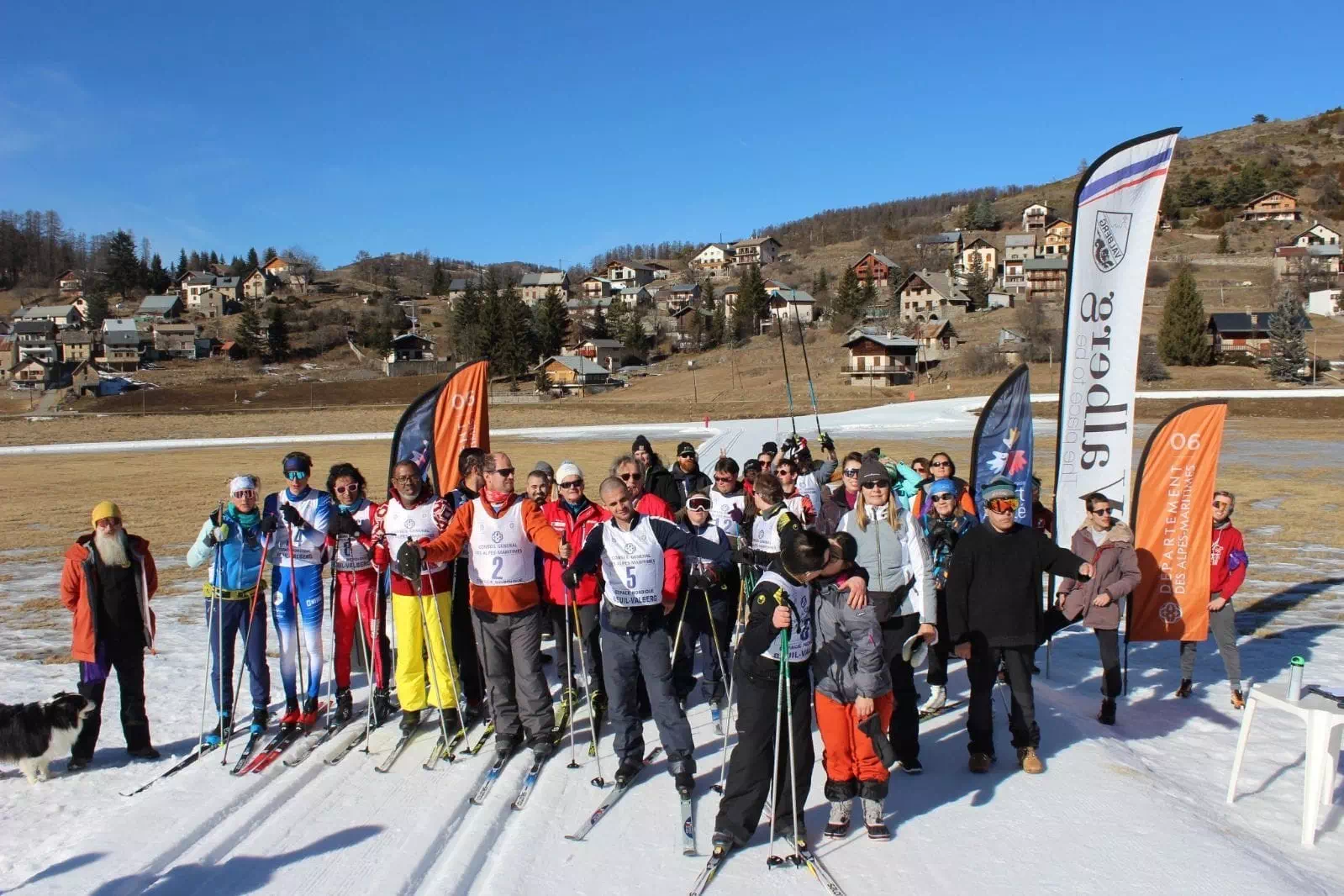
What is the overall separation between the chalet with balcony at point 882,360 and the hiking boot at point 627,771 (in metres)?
71.0

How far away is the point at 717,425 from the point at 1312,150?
169989 mm

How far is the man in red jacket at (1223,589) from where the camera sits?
7.65 m

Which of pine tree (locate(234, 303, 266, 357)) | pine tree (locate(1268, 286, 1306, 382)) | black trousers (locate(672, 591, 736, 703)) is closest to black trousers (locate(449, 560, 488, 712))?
black trousers (locate(672, 591, 736, 703))

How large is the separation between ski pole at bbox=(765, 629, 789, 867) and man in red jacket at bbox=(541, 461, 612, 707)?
6.96 feet

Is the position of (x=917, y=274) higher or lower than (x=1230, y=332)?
higher

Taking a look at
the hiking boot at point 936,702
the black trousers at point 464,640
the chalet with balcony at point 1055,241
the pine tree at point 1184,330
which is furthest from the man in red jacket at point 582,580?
the chalet with balcony at point 1055,241

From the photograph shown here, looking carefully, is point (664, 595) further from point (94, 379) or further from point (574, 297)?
point (574, 297)

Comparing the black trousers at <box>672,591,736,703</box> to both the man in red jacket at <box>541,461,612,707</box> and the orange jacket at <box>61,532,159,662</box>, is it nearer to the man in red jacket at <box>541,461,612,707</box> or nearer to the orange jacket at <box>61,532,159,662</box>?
the man in red jacket at <box>541,461,612,707</box>

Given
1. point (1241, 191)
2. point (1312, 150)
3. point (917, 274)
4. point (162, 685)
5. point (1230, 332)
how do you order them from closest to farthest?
point (162, 685) < point (1230, 332) < point (917, 274) < point (1241, 191) < point (1312, 150)

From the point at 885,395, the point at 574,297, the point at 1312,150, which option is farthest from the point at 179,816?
the point at 1312,150

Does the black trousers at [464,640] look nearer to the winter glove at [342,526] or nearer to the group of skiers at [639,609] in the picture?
the group of skiers at [639,609]

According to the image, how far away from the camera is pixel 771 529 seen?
677cm

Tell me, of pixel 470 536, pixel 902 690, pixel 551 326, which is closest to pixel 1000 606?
pixel 902 690

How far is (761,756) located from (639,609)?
4.03 ft
